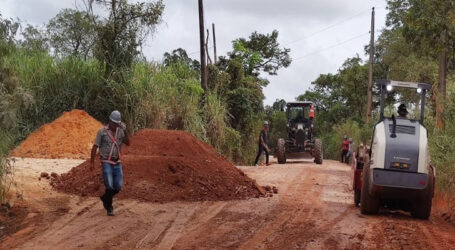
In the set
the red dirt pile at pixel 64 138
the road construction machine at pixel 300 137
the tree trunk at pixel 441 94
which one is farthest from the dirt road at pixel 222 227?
the road construction machine at pixel 300 137

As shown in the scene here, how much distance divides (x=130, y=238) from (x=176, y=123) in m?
14.3

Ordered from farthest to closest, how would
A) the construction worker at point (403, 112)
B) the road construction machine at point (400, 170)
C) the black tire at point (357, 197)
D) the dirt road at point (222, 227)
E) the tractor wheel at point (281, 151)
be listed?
the tractor wheel at point (281, 151) → the black tire at point (357, 197) → the construction worker at point (403, 112) → the road construction machine at point (400, 170) → the dirt road at point (222, 227)

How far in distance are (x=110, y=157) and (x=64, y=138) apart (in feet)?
36.3

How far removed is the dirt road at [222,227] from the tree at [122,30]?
35.6 ft

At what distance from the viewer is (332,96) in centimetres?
6862

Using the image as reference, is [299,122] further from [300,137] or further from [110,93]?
[110,93]

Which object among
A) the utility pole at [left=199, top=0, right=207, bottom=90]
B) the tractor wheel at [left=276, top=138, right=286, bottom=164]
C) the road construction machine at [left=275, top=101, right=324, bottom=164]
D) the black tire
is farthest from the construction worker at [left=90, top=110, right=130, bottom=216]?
the road construction machine at [left=275, top=101, right=324, bottom=164]

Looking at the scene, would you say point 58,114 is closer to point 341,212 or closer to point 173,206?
point 173,206

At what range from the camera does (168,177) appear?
1343 centimetres

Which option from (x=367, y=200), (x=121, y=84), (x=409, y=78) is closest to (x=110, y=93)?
(x=121, y=84)

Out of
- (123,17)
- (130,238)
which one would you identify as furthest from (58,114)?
(130,238)

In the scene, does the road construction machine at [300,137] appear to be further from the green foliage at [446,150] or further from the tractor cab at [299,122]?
the green foliage at [446,150]

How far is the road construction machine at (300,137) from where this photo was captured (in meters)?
30.0

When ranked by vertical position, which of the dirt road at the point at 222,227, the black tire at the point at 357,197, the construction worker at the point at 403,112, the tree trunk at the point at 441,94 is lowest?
the dirt road at the point at 222,227
